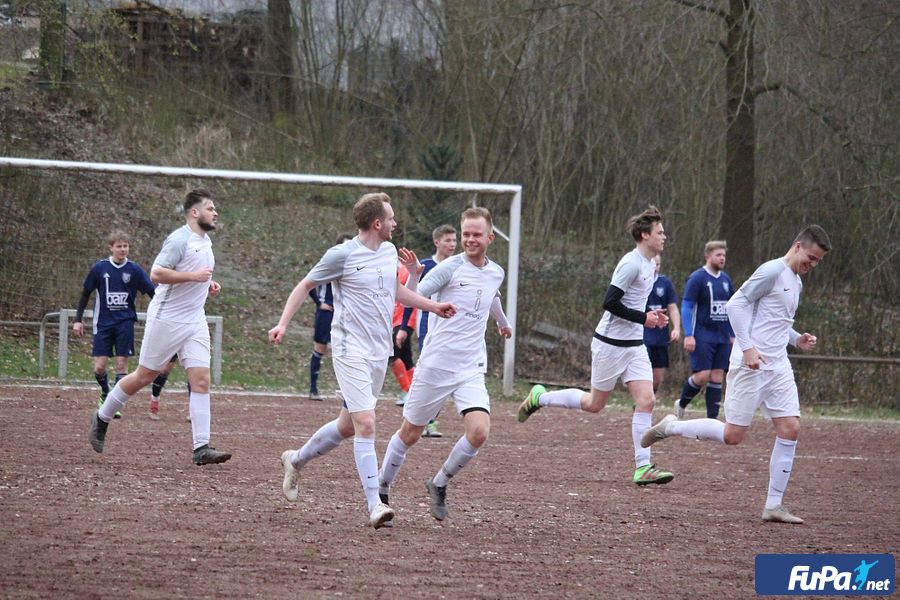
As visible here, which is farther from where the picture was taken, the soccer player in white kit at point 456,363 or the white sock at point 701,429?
the white sock at point 701,429

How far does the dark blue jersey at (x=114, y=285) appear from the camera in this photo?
12.3 m

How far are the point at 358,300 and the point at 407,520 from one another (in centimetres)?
143

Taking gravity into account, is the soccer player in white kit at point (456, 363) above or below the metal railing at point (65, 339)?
above

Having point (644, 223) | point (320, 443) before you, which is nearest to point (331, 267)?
point (320, 443)

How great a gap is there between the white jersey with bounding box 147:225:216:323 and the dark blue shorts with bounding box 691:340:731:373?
20.4ft

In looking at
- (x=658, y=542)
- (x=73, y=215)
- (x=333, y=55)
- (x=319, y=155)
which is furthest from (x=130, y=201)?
(x=658, y=542)

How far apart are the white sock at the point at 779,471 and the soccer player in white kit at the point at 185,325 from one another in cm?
411

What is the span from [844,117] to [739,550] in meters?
13.3

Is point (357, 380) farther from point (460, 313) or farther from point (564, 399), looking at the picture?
point (564, 399)

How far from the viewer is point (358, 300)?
664 cm

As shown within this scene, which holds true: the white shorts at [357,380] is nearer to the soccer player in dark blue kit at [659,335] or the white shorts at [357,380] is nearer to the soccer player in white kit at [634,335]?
the soccer player in white kit at [634,335]

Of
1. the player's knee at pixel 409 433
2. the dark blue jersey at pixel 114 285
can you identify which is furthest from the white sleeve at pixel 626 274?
the dark blue jersey at pixel 114 285

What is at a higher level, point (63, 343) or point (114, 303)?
point (114, 303)

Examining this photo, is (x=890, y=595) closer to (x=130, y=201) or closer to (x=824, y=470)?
(x=824, y=470)
